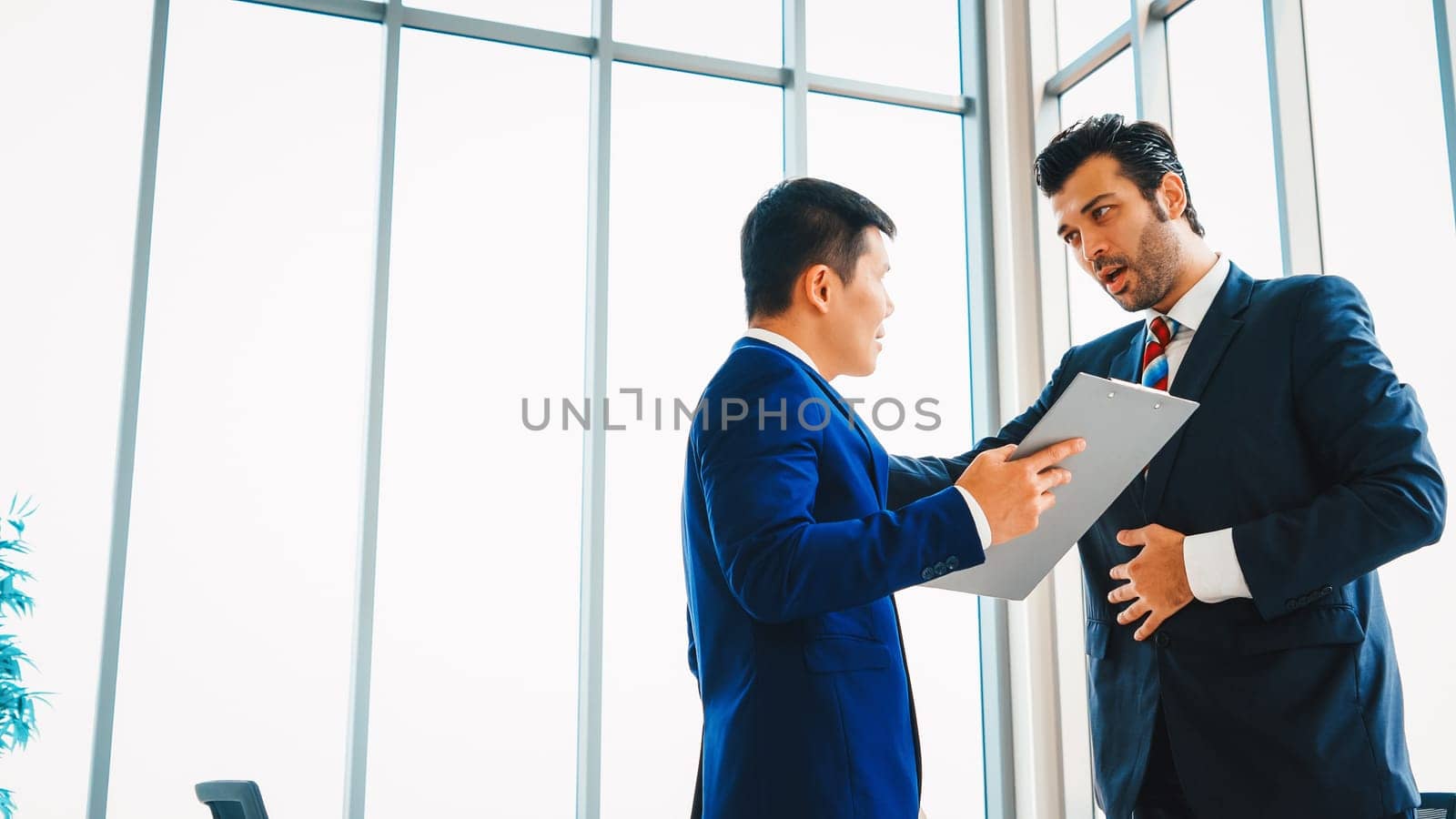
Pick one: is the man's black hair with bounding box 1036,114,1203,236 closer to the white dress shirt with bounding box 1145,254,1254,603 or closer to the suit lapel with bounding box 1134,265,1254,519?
the suit lapel with bounding box 1134,265,1254,519

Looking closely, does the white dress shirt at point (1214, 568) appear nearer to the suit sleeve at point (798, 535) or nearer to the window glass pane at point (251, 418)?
the suit sleeve at point (798, 535)

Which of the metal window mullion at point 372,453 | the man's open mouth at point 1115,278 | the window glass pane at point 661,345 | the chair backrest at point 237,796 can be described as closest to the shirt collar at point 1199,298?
the man's open mouth at point 1115,278

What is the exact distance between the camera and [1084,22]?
12.6 feet

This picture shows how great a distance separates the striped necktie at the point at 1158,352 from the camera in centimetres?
178

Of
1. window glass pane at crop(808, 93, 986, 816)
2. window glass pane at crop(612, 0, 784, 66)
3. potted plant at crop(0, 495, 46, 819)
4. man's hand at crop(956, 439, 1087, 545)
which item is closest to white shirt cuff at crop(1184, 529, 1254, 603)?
man's hand at crop(956, 439, 1087, 545)

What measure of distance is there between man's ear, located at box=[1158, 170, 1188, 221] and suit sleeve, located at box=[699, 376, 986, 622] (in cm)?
95

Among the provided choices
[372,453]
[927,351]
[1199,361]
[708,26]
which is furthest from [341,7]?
[1199,361]

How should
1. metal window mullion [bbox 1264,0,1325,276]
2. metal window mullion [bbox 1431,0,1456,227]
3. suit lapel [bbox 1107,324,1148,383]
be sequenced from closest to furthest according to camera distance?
1. suit lapel [bbox 1107,324,1148,383]
2. metal window mullion [bbox 1431,0,1456,227]
3. metal window mullion [bbox 1264,0,1325,276]

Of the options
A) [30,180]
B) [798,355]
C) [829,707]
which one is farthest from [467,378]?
[829,707]

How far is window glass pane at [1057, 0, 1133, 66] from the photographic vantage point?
365 centimetres

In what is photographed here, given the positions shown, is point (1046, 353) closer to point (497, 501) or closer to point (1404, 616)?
point (1404, 616)

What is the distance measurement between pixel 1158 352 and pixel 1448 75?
110cm

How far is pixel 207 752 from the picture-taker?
304cm

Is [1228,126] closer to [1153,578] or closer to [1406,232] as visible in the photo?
[1406,232]
